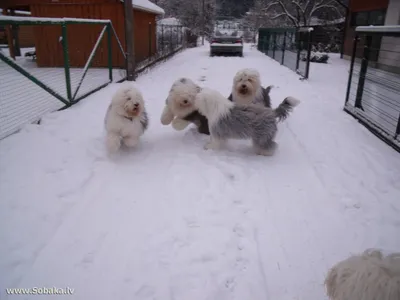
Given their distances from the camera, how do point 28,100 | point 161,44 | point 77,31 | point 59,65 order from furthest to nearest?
point 161,44
point 59,65
point 77,31
point 28,100

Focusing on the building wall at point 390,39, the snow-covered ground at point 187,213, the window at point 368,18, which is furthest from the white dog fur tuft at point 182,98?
the window at point 368,18

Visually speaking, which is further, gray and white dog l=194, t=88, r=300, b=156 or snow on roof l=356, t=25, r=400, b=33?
snow on roof l=356, t=25, r=400, b=33

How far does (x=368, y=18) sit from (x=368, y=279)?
55.9ft

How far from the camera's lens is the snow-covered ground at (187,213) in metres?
2.43

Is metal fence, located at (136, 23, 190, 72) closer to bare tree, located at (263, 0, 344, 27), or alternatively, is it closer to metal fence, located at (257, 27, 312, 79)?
metal fence, located at (257, 27, 312, 79)

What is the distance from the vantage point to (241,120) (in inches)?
172

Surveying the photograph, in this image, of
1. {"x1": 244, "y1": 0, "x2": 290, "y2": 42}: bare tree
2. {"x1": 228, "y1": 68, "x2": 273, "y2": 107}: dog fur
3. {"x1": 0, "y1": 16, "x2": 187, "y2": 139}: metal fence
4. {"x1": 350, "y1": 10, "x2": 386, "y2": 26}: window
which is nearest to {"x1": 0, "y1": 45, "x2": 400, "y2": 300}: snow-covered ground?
{"x1": 228, "y1": 68, "x2": 273, "y2": 107}: dog fur

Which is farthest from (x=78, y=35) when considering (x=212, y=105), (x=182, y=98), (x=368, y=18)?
(x=368, y=18)

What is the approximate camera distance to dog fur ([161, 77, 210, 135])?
4.68m

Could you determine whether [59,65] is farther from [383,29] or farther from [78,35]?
[383,29]

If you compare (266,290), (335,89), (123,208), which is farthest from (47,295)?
(335,89)

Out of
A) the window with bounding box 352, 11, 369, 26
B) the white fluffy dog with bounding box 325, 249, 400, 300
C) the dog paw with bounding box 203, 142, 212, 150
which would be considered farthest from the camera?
the window with bounding box 352, 11, 369, 26

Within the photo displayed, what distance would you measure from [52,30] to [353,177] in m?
12.3

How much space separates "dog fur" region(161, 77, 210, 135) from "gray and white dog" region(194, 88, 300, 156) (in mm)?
185
